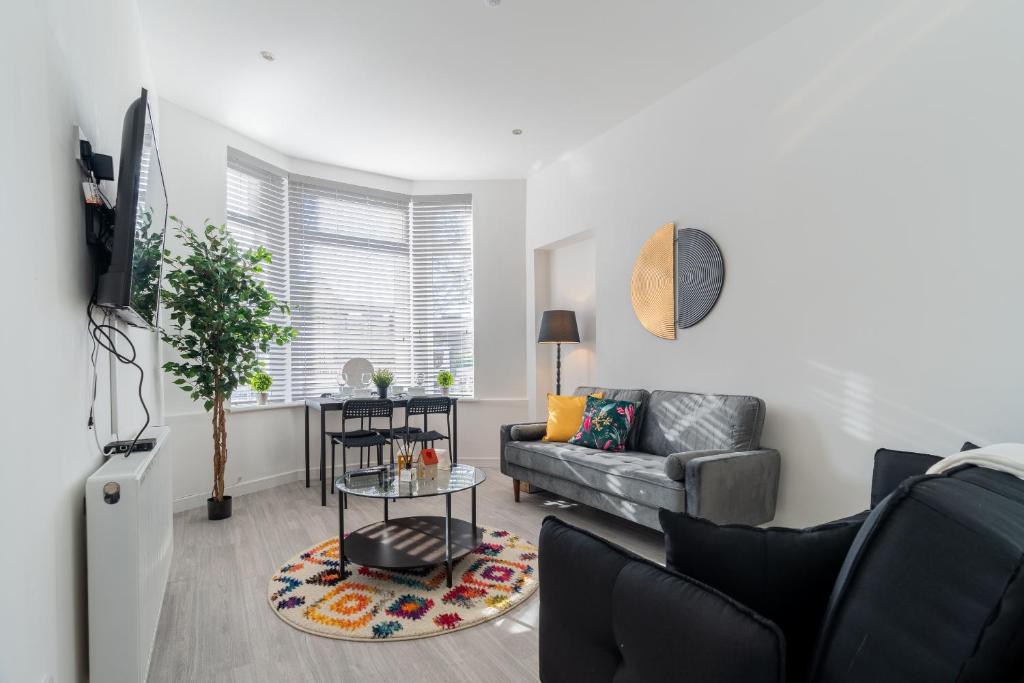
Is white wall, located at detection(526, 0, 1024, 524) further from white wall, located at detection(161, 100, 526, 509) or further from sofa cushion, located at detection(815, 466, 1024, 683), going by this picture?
white wall, located at detection(161, 100, 526, 509)

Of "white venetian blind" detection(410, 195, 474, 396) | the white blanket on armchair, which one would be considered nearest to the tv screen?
the white blanket on armchair

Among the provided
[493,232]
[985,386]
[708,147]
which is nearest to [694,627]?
[985,386]

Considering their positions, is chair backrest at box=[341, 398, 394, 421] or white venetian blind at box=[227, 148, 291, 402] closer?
chair backrest at box=[341, 398, 394, 421]

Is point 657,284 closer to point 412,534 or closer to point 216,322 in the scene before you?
point 412,534

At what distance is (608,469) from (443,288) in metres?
3.18

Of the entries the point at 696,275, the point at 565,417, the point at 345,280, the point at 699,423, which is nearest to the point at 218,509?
the point at 345,280

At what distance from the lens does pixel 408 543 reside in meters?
2.93

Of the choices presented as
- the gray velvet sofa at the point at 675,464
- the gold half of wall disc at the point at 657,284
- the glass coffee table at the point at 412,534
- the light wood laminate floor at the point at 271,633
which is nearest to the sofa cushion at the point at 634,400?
the gray velvet sofa at the point at 675,464

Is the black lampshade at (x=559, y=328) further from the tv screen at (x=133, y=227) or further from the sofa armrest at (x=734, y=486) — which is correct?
the tv screen at (x=133, y=227)

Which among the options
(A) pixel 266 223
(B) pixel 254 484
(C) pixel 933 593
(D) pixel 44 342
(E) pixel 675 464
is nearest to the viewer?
(C) pixel 933 593

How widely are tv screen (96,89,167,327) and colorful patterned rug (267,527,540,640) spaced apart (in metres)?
1.47

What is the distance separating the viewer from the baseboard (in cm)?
404

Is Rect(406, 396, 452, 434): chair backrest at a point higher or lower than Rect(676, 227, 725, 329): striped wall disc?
lower

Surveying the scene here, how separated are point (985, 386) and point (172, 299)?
447 cm
